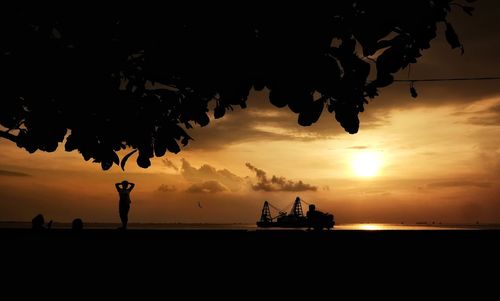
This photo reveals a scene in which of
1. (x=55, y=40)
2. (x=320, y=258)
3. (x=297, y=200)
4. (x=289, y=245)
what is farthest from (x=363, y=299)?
(x=297, y=200)

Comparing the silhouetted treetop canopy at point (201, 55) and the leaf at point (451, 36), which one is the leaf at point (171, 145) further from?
the leaf at point (451, 36)

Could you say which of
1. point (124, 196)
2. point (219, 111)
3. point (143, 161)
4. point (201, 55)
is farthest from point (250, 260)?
point (124, 196)

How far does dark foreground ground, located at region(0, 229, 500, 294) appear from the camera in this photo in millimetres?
6078

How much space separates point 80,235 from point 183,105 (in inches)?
121

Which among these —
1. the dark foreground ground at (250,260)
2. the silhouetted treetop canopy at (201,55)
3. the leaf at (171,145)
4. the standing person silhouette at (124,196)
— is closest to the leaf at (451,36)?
the silhouetted treetop canopy at (201,55)

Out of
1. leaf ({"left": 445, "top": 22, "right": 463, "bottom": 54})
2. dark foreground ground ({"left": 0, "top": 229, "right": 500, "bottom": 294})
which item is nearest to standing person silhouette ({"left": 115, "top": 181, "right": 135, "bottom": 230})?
dark foreground ground ({"left": 0, "top": 229, "right": 500, "bottom": 294})

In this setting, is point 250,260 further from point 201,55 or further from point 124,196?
point 124,196

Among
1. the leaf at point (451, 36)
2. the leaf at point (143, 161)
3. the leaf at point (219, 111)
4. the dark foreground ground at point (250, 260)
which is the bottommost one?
the dark foreground ground at point (250, 260)

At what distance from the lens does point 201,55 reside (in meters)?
3.95

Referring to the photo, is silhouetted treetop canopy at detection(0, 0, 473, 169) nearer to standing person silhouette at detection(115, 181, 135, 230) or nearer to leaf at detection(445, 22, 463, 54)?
leaf at detection(445, 22, 463, 54)

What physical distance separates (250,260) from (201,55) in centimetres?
333

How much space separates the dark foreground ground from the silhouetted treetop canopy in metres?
1.82

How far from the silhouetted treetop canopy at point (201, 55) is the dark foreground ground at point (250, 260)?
182 cm

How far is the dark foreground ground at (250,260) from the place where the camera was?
6078 mm
